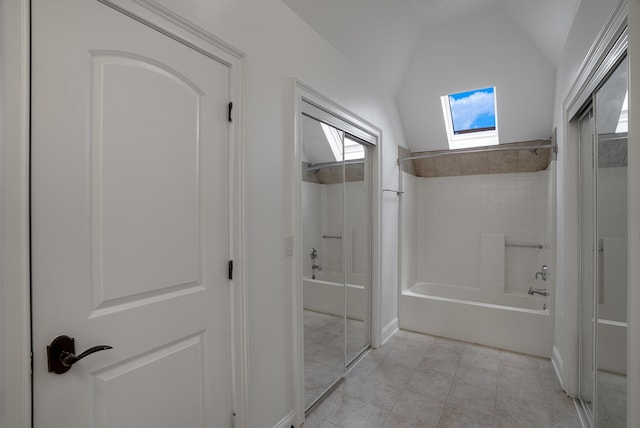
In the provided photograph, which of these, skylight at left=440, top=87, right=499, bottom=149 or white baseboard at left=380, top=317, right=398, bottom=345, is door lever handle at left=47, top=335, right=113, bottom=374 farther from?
skylight at left=440, top=87, right=499, bottom=149

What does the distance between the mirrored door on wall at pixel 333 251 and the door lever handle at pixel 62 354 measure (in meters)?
1.24

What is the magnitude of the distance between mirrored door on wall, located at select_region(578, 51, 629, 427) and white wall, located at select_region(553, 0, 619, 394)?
0.34 feet

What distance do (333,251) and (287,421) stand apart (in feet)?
3.79

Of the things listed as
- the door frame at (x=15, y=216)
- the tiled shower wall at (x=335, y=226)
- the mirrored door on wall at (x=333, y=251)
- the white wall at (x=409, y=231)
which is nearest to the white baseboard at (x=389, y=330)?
the mirrored door on wall at (x=333, y=251)

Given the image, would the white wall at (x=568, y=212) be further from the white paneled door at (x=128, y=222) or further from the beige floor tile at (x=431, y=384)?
the white paneled door at (x=128, y=222)

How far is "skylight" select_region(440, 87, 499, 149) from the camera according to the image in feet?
11.7

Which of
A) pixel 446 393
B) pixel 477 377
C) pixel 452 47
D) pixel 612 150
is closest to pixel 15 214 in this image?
pixel 612 150

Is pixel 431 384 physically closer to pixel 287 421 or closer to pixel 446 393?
pixel 446 393

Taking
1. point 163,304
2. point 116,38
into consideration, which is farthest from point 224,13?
point 163,304

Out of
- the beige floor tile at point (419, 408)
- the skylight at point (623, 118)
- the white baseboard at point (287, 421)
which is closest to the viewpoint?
the skylight at point (623, 118)

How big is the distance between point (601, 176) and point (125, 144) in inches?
89.5

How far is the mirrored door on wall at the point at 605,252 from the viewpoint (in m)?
1.37

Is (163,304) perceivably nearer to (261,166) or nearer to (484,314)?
(261,166)

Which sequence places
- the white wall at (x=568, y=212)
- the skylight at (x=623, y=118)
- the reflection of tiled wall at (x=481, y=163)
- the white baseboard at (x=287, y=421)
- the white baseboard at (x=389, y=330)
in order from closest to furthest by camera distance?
1. the skylight at (x=623, y=118)
2. the white baseboard at (x=287, y=421)
3. the white wall at (x=568, y=212)
4. the white baseboard at (x=389, y=330)
5. the reflection of tiled wall at (x=481, y=163)
